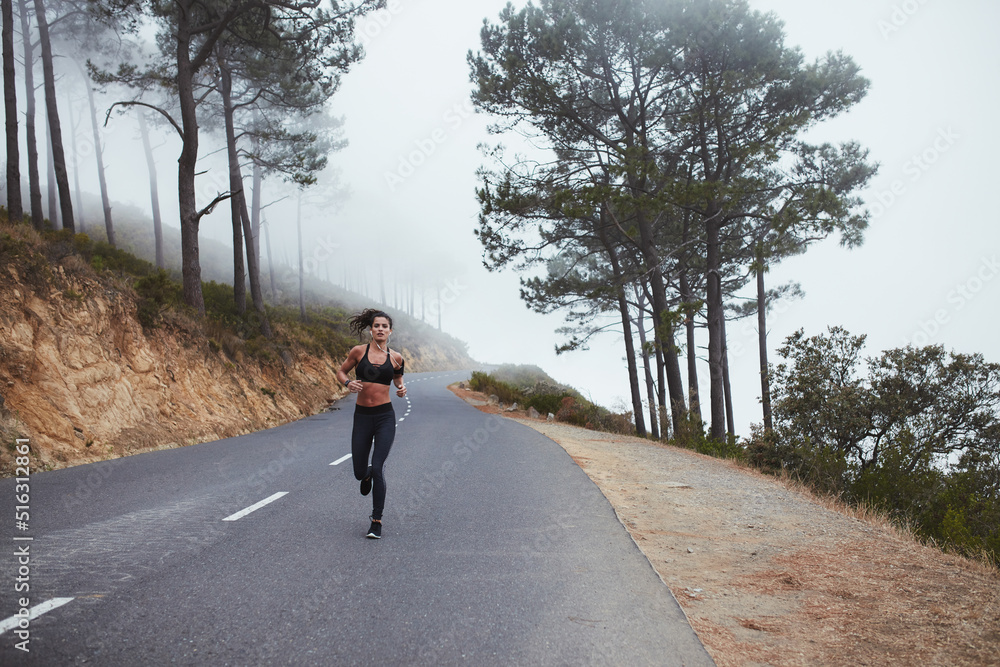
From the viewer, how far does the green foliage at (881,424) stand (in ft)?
35.3

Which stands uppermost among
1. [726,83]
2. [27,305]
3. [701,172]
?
[726,83]

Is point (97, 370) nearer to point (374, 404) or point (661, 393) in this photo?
point (374, 404)

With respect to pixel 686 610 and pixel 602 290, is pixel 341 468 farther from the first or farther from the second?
pixel 602 290

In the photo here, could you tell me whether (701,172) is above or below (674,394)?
above

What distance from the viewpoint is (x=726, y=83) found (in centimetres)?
1507

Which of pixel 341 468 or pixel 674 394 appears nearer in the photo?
pixel 341 468

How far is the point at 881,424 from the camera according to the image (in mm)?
13266

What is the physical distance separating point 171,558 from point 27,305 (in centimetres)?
916

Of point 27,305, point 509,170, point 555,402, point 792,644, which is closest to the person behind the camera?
point 792,644

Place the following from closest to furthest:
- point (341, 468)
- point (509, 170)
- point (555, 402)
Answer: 1. point (341, 468)
2. point (509, 170)
3. point (555, 402)

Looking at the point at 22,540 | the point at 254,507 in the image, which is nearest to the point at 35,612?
the point at 22,540

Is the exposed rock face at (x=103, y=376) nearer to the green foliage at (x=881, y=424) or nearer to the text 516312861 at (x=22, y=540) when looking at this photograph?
the text 516312861 at (x=22, y=540)

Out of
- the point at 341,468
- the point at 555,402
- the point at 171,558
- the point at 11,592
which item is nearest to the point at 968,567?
the point at 171,558

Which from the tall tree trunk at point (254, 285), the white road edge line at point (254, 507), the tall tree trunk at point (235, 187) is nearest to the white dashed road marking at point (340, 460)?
the white road edge line at point (254, 507)
